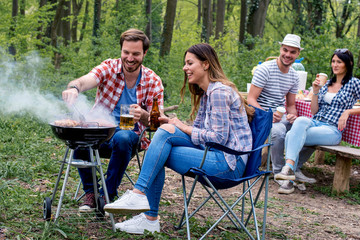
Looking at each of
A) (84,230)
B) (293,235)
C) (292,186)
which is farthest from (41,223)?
(292,186)

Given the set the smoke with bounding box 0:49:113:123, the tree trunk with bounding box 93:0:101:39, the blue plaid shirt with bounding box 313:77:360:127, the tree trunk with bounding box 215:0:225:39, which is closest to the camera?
the blue plaid shirt with bounding box 313:77:360:127

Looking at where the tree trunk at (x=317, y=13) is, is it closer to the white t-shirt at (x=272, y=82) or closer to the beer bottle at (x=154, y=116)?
the white t-shirt at (x=272, y=82)

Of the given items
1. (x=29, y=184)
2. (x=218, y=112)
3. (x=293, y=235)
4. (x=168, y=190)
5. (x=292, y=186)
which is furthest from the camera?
(x=292, y=186)

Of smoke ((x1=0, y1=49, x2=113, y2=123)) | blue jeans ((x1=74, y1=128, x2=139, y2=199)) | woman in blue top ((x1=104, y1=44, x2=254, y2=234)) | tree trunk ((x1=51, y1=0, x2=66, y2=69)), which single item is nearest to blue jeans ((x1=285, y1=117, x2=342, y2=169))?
woman in blue top ((x1=104, y1=44, x2=254, y2=234))

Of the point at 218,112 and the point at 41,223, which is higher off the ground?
the point at 218,112

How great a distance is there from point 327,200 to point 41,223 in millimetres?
3090

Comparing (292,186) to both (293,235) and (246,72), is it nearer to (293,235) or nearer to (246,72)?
(293,235)

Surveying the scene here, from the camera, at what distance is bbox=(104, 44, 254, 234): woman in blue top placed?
9.21 ft

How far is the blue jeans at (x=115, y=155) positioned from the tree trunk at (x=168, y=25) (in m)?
9.47

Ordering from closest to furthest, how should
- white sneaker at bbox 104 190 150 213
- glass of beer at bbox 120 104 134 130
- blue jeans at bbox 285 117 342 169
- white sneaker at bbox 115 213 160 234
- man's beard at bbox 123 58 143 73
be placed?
1. white sneaker at bbox 104 190 150 213
2. white sneaker at bbox 115 213 160 234
3. glass of beer at bbox 120 104 134 130
4. man's beard at bbox 123 58 143 73
5. blue jeans at bbox 285 117 342 169

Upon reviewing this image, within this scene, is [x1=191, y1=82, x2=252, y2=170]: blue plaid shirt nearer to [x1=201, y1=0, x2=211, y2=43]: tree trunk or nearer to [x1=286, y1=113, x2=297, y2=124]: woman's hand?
[x1=286, y1=113, x2=297, y2=124]: woman's hand

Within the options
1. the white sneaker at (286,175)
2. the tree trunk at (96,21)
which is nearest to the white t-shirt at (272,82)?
the white sneaker at (286,175)

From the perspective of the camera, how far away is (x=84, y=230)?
3.03 m

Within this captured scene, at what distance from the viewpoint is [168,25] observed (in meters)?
12.5
